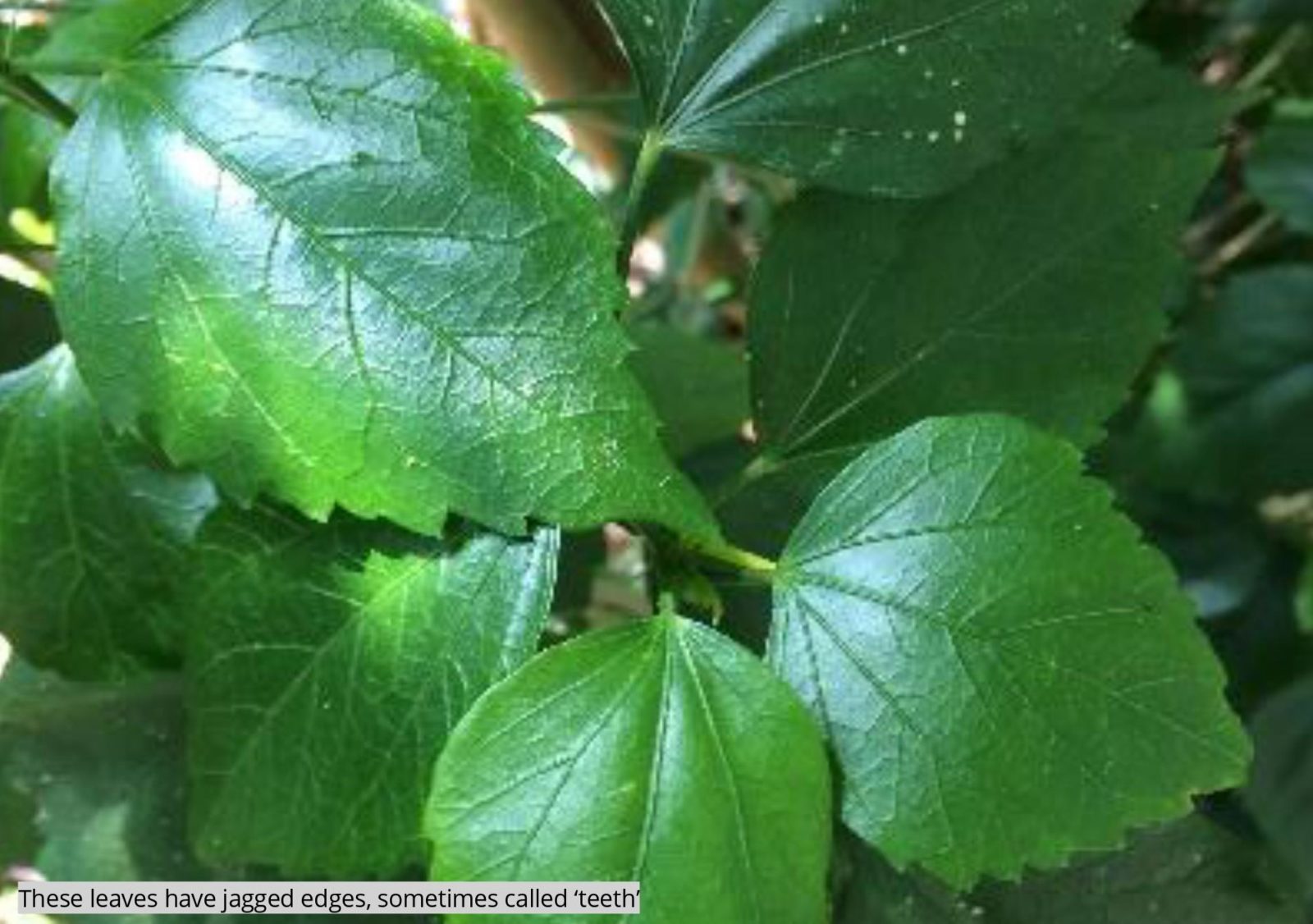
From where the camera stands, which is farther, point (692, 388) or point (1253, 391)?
point (1253, 391)

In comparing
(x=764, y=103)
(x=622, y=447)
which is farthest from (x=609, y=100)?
→ (x=622, y=447)

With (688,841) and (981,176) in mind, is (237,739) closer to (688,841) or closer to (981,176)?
(688,841)

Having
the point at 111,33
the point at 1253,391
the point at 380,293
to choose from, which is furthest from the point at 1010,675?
the point at 1253,391

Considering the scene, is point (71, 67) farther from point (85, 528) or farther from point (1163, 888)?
point (1163, 888)

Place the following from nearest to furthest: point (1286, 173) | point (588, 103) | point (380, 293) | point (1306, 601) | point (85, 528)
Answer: point (380, 293)
point (85, 528)
point (588, 103)
point (1306, 601)
point (1286, 173)

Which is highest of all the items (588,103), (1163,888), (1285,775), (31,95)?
(588,103)

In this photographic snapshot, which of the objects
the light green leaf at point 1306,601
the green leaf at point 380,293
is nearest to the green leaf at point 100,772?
the green leaf at point 380,293
